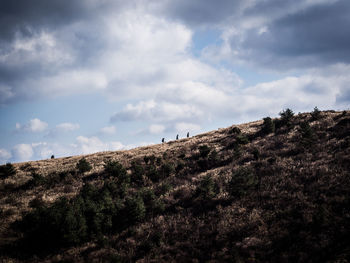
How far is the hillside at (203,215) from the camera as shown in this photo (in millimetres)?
10648

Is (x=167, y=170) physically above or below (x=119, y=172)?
below

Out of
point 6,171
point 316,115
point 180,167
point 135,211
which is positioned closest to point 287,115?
point 316,115

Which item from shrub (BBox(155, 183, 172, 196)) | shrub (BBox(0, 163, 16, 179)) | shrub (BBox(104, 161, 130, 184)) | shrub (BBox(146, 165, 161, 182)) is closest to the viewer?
shrub (BBox(155, 183, 172, 196))

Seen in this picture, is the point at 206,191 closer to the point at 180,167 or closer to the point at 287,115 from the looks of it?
the point at 180,167

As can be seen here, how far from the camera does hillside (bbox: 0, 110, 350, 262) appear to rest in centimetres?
1065

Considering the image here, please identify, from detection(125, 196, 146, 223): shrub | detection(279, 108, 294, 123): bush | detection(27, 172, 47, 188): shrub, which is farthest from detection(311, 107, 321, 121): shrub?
detection(27, 172, 47, 188): shrub

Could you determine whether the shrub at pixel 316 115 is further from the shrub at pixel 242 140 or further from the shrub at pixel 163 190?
the shrub at pixel 163 190

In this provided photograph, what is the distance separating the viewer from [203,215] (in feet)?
46.2

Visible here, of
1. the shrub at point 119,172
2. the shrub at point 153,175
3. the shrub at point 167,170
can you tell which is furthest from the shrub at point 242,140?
the shrub at point 119,172

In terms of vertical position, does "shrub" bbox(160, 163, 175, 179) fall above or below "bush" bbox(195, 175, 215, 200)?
above

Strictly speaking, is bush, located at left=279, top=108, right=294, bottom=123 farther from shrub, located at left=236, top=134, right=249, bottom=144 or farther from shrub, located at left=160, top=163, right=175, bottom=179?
shrub, located at left=160, top=163, right=175, bottom=179

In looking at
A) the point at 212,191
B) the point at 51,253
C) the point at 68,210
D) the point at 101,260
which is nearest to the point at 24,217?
the point at 68,210

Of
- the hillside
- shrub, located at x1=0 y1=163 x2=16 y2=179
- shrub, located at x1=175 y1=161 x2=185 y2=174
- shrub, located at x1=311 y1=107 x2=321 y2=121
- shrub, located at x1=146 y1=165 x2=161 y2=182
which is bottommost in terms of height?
the hillside

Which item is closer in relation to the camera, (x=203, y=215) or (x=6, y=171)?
(x=203, y=215)
